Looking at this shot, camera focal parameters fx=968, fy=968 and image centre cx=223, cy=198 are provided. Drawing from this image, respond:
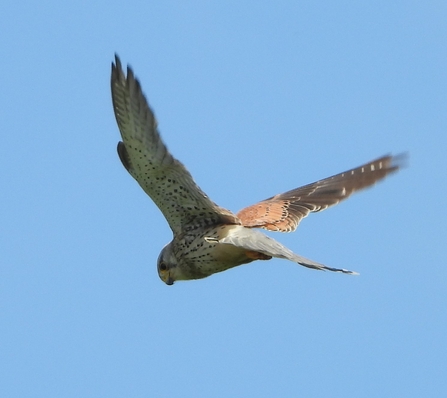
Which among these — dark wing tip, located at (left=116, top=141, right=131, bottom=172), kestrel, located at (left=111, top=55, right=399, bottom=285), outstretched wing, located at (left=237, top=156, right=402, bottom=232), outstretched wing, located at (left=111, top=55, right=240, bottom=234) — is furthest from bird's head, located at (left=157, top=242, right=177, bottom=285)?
dark wing tip, located at (left=116, top=141, right=131, bottom=172)

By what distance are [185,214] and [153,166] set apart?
2.31 ft

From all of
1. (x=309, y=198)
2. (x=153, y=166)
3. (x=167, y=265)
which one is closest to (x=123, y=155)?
(x=153, y=166)

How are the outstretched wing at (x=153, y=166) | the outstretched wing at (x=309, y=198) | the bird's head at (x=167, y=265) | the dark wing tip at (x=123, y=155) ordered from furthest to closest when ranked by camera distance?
the outstretched wing at (x=309, y=198)
the bird's head at (x=167, y=265)
the dark wing tip at (x=123, y=155)
the outstretched wing at (x=153, y=166)

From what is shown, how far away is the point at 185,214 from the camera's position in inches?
330

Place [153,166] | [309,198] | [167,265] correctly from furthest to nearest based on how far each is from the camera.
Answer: [309,198] < [167,265] < [153,166]

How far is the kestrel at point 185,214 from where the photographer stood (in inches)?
296

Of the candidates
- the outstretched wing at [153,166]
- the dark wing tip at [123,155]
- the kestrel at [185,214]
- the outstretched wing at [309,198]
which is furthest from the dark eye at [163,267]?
the dark wing tip at [123,155]

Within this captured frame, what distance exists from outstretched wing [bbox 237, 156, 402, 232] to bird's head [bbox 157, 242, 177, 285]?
725mm

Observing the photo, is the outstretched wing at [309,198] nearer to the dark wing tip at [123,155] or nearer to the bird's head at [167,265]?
the bird's head at [167,265]

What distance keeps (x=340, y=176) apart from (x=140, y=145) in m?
3.35

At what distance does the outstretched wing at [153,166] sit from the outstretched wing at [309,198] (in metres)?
0.59

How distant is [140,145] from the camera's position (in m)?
7.70

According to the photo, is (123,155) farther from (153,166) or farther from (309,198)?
(309,198)

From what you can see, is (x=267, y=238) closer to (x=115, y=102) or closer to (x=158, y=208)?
(x=158, y=208)
